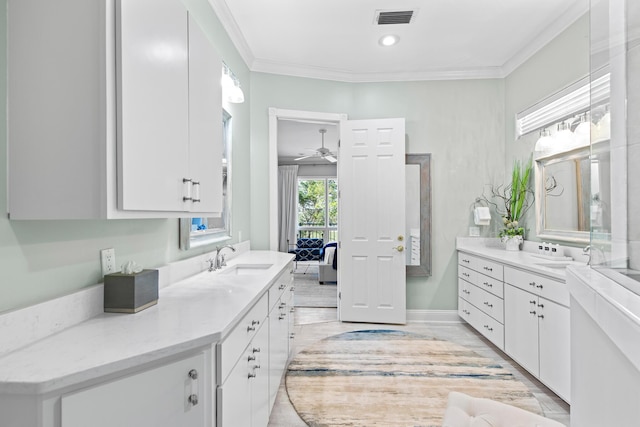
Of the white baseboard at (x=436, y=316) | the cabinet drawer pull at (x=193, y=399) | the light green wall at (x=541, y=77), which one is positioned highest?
the light green wall at (x=541, y=77)

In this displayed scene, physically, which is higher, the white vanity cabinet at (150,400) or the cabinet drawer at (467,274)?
Result: the white vanity cabinet at (150,400)

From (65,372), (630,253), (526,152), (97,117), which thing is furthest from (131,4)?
(526,152)

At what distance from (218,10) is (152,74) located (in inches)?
70.1

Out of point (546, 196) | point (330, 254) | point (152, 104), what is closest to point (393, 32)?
point (546, 196)

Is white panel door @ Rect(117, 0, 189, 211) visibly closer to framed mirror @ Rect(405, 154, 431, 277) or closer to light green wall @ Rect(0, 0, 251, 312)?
light green wall @ Rect(0, 0, 251, 312)

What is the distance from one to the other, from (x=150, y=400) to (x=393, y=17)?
9.92ft

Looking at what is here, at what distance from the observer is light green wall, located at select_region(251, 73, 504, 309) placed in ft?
12.1

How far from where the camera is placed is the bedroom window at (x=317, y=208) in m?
8.44

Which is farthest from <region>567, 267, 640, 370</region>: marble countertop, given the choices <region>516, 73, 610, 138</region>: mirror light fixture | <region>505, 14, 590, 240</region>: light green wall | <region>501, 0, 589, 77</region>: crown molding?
<region>501, 0, 589, 77</region>: crown molding

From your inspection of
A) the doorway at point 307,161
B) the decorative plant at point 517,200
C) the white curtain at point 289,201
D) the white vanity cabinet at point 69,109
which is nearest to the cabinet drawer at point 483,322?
the decorative plant at point 517,200

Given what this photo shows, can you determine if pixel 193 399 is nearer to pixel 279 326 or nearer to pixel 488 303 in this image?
pixel 279 326

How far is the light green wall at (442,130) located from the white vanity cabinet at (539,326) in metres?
1.12

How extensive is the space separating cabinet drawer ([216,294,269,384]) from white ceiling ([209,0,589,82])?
2.29m

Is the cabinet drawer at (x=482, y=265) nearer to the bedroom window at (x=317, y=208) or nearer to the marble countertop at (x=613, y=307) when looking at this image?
the marble countertop at (x=613, y=307)
